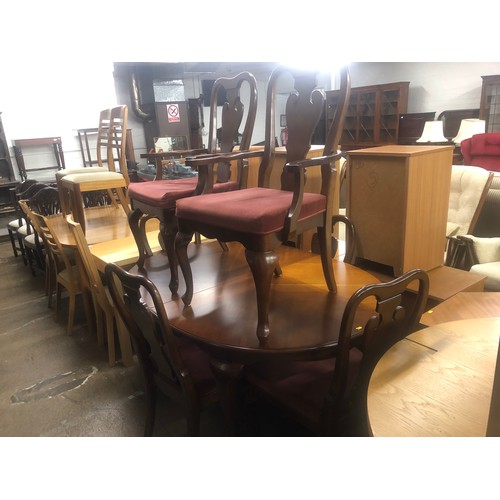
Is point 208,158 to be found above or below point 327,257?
above

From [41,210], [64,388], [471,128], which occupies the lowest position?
[64,388]

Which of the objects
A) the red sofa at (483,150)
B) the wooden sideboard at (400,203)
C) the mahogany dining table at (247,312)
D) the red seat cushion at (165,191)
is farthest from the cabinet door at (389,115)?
the red seat cushion at (165,191)

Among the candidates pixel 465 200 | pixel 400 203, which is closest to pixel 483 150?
pixel 465 200

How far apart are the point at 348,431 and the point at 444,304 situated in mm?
687

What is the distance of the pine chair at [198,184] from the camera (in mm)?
1823

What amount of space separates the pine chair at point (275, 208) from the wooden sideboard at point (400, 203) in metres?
0.29

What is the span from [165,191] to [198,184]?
0.51ft

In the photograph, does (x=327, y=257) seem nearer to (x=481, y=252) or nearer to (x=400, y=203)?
(x=400, y=203)

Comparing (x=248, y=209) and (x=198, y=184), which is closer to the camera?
(x=248, y=209)

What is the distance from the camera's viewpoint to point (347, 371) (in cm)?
113

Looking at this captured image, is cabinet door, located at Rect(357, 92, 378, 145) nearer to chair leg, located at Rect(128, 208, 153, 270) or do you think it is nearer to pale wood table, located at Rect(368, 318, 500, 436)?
chair leg, located at Rect(128, 208, 153, 270)

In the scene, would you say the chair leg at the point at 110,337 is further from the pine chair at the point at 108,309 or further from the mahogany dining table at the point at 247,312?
the mahogany dining table at the point at 247,312

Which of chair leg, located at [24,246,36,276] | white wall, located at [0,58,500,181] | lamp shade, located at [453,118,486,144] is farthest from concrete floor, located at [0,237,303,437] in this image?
lamp shade, located at [453,118,486,144]
